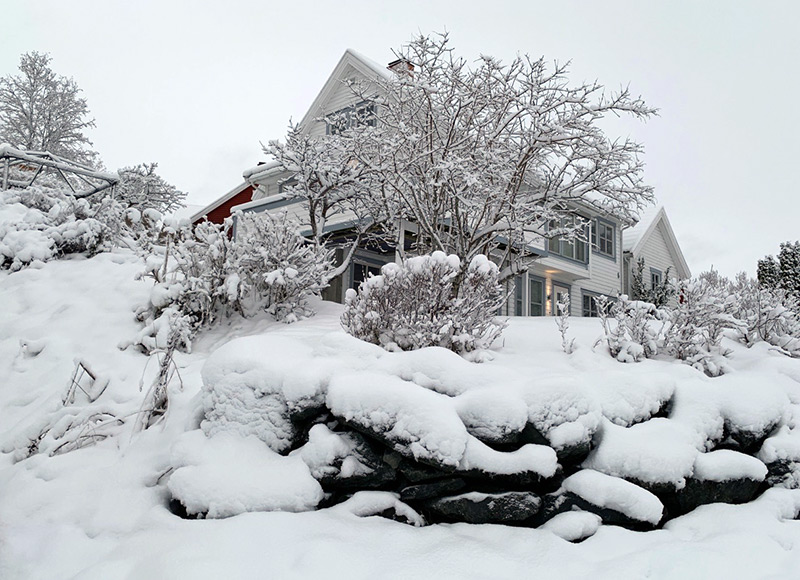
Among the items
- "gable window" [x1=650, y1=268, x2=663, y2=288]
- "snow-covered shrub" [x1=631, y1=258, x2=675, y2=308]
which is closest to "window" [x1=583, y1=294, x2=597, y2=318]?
"snow-covered shrub" [x1=631, y1=258, x2=675, y2=308]

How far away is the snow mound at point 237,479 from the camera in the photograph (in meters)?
2.84

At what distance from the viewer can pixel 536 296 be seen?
1602 centimetres

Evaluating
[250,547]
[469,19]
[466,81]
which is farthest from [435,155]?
[250,547]

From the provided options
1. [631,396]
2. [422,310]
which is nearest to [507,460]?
[631,396]

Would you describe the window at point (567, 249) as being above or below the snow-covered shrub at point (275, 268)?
above

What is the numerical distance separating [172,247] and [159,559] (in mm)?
5004

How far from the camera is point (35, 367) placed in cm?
519

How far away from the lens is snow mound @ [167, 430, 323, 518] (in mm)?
2838


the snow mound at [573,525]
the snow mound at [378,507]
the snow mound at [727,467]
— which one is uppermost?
the snow mound at [727,467]

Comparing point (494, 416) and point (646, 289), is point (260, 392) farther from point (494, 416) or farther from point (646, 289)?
point (646, 289)

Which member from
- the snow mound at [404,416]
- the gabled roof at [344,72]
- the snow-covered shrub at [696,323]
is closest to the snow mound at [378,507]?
the snow mound at [404,416]

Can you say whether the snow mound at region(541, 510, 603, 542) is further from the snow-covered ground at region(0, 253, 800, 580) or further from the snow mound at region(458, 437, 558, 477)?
the snow mound at region(458, 437, 558, 477)

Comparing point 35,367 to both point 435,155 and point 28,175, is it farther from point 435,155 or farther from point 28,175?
point 28,175

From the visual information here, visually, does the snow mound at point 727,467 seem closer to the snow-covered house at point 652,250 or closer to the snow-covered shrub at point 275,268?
the snow-covered shrub at point 275,268
